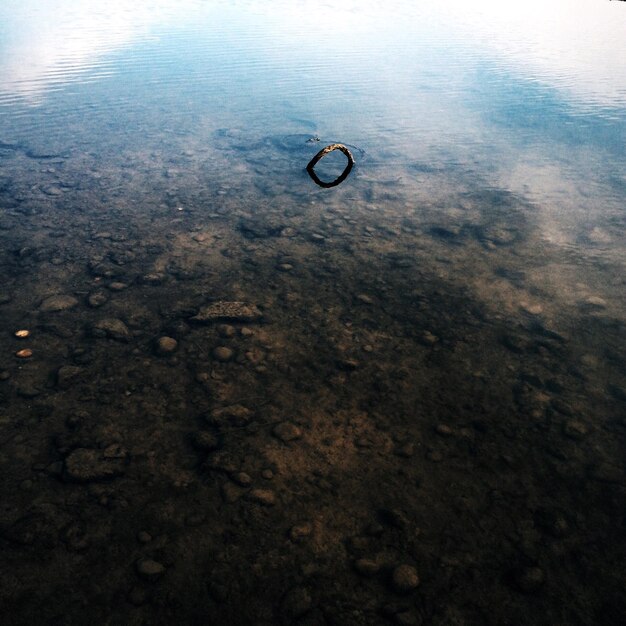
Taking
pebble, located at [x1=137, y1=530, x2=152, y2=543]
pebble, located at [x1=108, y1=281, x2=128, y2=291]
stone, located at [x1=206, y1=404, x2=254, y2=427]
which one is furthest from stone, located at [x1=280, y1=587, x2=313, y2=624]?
pebble, located at [x1=108, y1=281, x2=128, y2=291]

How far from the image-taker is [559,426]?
503cm

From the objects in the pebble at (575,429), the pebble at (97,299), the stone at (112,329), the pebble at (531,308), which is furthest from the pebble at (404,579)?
the pebble at (97,299)

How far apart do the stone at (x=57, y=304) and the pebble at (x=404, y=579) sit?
5.47 m

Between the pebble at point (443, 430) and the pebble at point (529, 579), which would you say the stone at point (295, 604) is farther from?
the pebble at point (443, 430)

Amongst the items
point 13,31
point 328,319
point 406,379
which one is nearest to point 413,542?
point 406,379

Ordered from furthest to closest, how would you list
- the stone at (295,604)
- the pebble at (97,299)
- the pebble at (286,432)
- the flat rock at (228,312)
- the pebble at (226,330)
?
1. the pebble at (97,299)
2. the flat rock at (228,312)
3. the pebble at (226,330)
4. the pebble at (286,432)
5. the stone at (295,604)

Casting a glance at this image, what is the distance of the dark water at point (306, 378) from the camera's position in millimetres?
3613

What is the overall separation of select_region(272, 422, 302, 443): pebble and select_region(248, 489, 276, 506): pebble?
61 cm

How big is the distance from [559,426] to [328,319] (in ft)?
10.4

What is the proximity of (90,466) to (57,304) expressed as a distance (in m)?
3.09

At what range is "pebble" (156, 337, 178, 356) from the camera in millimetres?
5738

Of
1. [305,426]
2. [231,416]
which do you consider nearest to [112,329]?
[231,416]

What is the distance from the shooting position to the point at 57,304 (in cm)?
645

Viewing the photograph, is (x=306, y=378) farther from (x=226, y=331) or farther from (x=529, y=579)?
(x=529, y=579)
